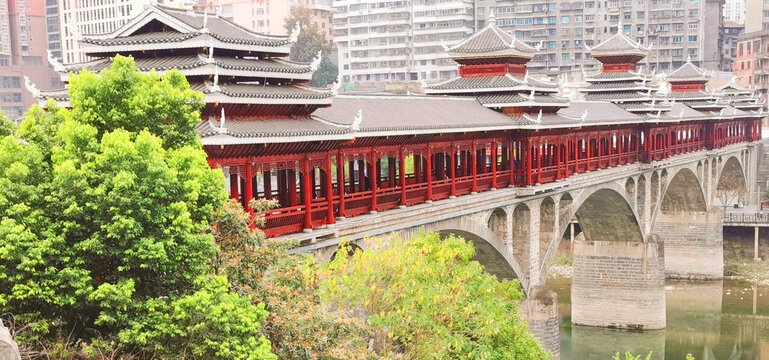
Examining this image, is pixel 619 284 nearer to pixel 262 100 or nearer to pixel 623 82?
pixel 623 82

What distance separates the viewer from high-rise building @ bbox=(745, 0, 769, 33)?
13988 centimetres

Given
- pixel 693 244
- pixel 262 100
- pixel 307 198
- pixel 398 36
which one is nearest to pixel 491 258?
pixel 307 198

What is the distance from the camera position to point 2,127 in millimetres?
20250

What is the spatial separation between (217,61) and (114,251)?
328 inches

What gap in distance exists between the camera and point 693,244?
74.9 metres

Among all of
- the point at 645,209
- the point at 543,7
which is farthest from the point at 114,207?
the point at 543,7

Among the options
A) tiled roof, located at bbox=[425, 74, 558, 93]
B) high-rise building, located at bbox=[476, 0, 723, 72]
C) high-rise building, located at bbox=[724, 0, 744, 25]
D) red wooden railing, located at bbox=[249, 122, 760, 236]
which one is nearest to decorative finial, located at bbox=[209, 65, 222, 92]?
red wooden railing, located at bbox=[249, 122, 760, 236]

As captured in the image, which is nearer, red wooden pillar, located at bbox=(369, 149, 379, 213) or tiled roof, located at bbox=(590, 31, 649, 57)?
red wooden pillar, located at bbox=(369, 149, 379, 213)

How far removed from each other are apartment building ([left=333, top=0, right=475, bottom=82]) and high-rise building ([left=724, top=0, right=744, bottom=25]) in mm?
68936

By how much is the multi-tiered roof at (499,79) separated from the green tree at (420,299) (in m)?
17.4

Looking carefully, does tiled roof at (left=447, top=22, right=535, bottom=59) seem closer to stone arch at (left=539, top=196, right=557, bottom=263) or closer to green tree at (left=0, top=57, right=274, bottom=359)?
stone arch at (left=539, top=196, right=557, bottom=263)

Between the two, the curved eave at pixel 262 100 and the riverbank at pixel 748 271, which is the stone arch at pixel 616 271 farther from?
the curved eave at pixel 262 100

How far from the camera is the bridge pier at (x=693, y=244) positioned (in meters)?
74.0

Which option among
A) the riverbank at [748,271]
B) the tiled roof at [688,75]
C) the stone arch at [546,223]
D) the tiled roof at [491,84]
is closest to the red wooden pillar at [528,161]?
the tiled roof at [491,84]
